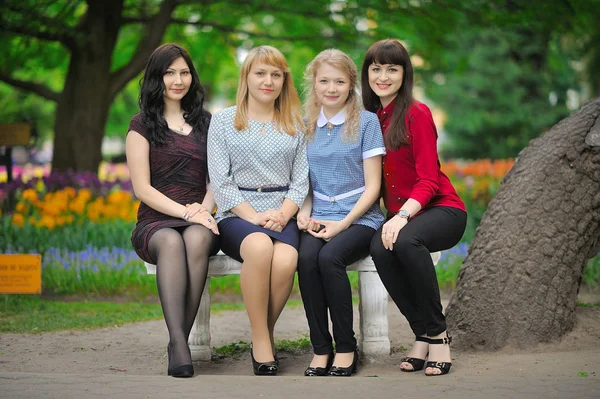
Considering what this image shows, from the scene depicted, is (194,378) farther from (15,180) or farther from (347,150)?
(15,180)

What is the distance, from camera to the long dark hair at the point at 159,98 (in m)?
4.24

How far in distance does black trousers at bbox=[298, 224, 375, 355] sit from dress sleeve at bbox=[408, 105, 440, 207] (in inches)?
15.2

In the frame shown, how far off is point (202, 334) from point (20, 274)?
218 cm

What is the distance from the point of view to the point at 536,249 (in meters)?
4.26

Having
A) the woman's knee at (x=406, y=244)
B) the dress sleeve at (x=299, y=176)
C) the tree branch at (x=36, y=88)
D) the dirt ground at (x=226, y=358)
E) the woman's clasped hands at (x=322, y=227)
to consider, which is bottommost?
the dirt ground at (x=226, y=358)

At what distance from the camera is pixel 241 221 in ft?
13.2

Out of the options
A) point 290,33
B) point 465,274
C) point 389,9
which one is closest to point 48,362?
point 465,274

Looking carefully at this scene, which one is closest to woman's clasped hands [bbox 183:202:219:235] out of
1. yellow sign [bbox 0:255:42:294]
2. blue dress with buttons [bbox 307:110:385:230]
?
blue dress with buttons [bbox 307:110:385:230]

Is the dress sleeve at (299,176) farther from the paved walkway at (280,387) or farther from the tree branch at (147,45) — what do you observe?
the tree branch at (147,45)

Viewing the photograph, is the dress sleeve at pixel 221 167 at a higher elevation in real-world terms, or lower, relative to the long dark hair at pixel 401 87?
lower

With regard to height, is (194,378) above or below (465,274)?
below

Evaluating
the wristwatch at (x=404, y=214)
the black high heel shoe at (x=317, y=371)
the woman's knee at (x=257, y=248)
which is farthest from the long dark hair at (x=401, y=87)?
the black high heel shoe at (x=317, y=371)

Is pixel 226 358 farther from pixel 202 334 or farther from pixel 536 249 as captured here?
pixel 536 249

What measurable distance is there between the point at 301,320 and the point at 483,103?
40.4 ft
